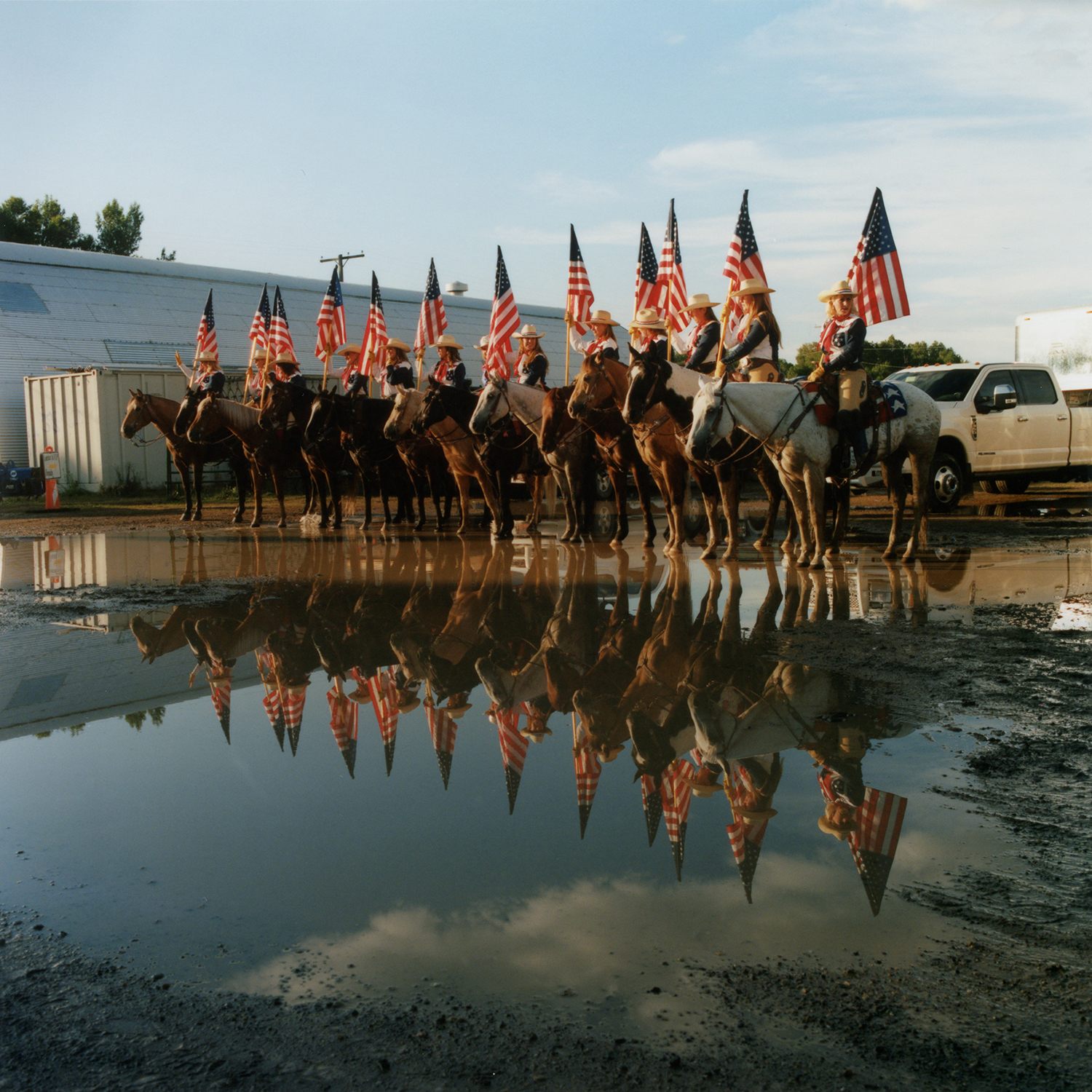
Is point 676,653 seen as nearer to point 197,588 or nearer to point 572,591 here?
point 572,591

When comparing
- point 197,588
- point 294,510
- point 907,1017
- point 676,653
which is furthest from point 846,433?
point 294,510

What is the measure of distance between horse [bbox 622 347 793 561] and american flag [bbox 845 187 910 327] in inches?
79.2

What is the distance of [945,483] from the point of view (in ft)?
58.0

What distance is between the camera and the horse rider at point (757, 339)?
1173 centimetres

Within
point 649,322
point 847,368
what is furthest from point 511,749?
point 649,322

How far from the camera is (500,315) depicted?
1756 centimetres

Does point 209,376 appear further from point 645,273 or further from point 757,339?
point 757,339

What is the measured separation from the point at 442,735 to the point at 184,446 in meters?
16.5

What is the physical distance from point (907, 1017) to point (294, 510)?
21730mm

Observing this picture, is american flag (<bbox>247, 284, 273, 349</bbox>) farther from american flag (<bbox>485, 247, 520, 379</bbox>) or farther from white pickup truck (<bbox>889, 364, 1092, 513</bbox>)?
white pickup truck (<bbox>889, 364, 1092, 513</bbox>)

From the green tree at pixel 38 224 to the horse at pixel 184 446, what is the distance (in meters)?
47.2

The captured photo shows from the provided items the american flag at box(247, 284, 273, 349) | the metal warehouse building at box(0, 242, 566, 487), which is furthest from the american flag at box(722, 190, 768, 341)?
the metal warehouse building at box(0, 242, 566, 487)

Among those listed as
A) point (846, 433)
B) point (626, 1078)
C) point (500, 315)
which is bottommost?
point (626, 1078)

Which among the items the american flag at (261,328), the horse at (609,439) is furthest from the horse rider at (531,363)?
the american flag at (261,328)
